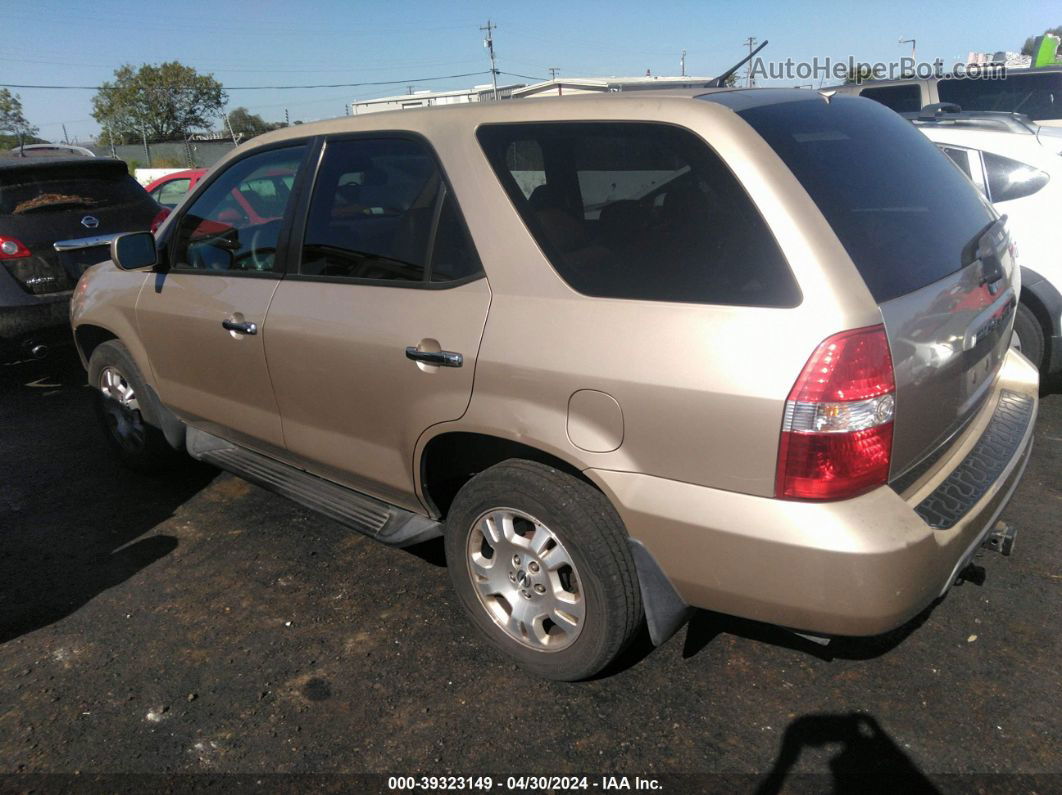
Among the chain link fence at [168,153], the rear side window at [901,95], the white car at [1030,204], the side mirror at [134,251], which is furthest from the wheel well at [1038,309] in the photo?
the chain link fence at [168,153]

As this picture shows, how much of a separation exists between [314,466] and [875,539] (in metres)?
2.22

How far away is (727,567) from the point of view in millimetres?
2115

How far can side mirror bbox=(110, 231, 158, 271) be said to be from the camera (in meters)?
3.65

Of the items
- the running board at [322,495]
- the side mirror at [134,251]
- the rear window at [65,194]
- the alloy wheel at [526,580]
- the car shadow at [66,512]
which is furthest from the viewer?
the rear window at [65,194]

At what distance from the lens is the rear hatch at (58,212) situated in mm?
5895

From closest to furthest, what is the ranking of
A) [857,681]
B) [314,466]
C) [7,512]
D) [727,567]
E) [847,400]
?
[847,400]
[727,567]
[857,681]
[314,466]
[7,512]

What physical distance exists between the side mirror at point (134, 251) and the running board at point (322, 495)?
85cm

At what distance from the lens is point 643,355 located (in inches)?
84.4

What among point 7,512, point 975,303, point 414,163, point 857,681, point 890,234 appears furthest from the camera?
point 7,512

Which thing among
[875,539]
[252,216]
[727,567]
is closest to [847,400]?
[875,539]

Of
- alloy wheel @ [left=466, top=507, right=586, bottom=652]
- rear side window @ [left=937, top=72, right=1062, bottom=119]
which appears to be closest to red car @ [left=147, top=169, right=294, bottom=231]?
alloy wheel @ [left=466, top=507, right=586, bottom=652]

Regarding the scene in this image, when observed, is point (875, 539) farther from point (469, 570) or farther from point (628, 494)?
point (469, 570)

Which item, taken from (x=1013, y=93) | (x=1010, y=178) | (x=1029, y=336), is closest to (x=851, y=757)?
(x=1029, y=336)

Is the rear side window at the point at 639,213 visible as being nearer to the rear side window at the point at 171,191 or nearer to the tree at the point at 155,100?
the rear side window at the point at 171,191
